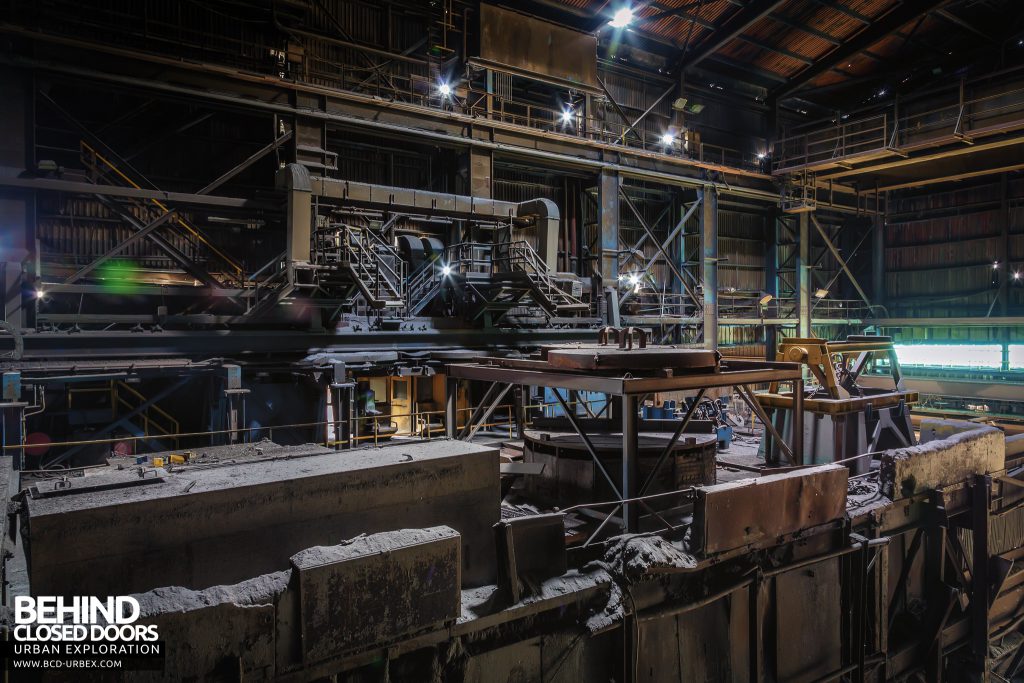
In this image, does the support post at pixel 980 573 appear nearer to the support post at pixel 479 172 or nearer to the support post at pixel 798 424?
Result: the support post at pixel 798 424

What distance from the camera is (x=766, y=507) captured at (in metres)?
6.70

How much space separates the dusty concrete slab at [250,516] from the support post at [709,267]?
20.2 meters

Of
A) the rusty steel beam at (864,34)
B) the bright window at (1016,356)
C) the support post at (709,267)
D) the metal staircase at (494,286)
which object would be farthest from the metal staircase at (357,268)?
the bright window at (1016,356)

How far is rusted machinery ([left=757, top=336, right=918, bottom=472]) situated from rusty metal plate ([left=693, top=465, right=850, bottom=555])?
9.53 ft

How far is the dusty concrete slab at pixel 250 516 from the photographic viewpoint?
386 centimetres

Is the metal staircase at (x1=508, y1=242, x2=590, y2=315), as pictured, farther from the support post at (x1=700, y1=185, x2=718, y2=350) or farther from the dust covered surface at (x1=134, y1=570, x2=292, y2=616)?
the dust covered surface at (x1=134, y1=570, x2=292, y2=616)

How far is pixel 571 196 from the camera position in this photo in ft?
77.4

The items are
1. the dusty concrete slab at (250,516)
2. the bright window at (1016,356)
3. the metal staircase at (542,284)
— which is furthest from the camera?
the bright window at (1016,356)

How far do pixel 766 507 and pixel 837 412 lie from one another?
4.76 m

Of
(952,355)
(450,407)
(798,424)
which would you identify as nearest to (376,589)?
(450,407)

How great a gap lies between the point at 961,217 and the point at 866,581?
27.5 m

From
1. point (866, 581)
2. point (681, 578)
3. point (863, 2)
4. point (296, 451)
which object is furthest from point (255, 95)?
point (863, 2)

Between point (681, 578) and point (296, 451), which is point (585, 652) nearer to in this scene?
point (681, 578)

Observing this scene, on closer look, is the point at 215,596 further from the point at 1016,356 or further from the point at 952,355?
the point at 952,355
